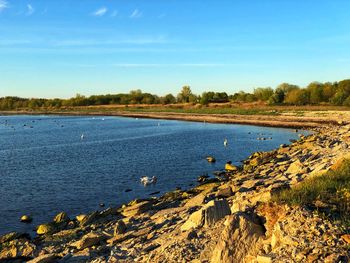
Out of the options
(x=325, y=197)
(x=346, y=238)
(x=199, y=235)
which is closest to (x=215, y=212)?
(x=199, y=235)

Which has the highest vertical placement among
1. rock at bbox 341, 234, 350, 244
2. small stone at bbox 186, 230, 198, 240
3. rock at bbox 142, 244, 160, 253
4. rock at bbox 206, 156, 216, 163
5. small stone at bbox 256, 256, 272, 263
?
rock at bbox 341, 234, 350, 244

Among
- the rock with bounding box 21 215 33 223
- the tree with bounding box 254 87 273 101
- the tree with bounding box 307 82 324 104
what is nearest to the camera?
the rock with bounding box 21 215 33 223

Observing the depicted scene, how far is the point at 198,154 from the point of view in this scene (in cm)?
4922

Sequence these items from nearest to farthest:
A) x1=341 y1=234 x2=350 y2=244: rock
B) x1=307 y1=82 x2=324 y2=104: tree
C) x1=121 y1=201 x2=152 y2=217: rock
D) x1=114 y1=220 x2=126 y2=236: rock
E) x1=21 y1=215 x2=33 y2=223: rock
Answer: x1=341 y1=234 x2=350 y2=244: rock → x1=114 y1=220 x2=126 y2=236: rock → x1=121 y1=201 x2=152 y2=217: rock → x1=21 y1=215 x2=33 y2=223: rock → x1=307 y1=82 x2=324 y2=104: tree

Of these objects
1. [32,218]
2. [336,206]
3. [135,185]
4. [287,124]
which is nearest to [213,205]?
[336,206]

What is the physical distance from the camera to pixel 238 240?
1067 centimetres

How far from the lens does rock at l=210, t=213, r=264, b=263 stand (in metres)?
10.4

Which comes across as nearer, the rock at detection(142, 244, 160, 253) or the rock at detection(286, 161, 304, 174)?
the rock at detection(142, 244, 160, 253)

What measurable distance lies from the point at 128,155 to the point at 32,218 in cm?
2626

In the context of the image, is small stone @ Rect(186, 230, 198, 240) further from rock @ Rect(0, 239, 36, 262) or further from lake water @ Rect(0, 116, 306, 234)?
lake water @ Rect(0, 116, 306, 234)

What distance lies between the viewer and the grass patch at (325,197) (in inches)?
417

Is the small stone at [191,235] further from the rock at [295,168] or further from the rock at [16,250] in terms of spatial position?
the rock at [295,168]

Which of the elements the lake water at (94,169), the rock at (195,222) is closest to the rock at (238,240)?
the rock at (195,222)

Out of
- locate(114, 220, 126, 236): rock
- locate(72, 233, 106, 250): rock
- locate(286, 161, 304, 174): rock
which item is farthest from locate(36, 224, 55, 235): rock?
locate(286, 161, 304, 174): rock
